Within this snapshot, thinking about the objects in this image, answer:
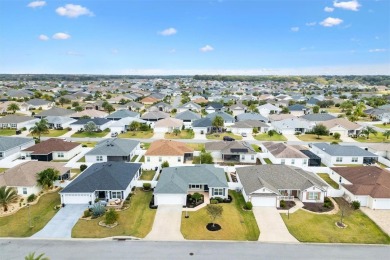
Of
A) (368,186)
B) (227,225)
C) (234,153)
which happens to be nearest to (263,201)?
(227,225)

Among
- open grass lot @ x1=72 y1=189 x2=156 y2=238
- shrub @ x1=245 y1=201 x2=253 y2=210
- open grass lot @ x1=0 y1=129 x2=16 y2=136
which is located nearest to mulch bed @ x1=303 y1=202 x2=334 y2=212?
shrub @ x1=245 y1=201 x2=253 y2=210

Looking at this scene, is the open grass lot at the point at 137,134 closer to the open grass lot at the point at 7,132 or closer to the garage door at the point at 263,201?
the open grass lot at the point at 7,132

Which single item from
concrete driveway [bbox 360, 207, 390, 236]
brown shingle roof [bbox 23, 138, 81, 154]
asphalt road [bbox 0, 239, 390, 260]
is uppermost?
brown shingle roof [bbox 23, 138, 81, 154]

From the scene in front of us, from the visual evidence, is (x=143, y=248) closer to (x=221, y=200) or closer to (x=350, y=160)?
(x=221, y=200)

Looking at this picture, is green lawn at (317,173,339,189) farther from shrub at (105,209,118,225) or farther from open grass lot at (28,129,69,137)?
open grass lot at (28,129,69,137)

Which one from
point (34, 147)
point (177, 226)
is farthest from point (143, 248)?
point (34, 147)

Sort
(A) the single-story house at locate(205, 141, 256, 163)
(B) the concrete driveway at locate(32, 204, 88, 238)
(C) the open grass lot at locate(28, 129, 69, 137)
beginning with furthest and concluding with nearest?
(C) the open grass lot at locate(28, 129, 69, 137) < (A) the single-story house at locate(205, 141, 256, 163) < (B) the concrete driveway at locate(32, 204, 88, 238)
